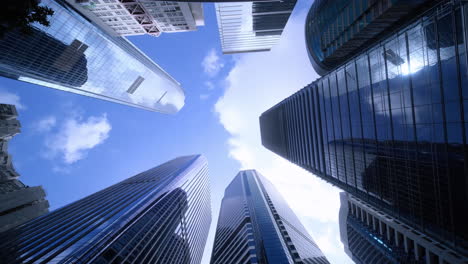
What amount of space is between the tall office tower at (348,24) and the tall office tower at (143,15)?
37.6m

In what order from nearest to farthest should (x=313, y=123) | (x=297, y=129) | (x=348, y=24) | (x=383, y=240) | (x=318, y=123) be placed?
1. (x=348, y=24)
2. (x=318, y=123)
3. (x=313, y=123)
4. (x=383, y=240)
5. (x=297, y=129)

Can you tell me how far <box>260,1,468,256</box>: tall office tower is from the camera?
19.1m

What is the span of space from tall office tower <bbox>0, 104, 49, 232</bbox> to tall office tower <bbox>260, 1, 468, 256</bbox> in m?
105

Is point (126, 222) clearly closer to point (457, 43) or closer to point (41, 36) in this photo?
point (41, 36)

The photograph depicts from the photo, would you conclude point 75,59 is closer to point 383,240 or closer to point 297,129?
point 297,129

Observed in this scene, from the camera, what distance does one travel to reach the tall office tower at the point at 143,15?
2598 inches

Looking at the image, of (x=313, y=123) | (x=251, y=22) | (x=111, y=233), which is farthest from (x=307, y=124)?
(x=111, y=233)

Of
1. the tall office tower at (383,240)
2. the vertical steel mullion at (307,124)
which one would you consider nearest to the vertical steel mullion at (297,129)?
the vertical steel mullion at (307,124)

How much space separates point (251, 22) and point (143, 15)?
36.4m

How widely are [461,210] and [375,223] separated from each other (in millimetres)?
63855

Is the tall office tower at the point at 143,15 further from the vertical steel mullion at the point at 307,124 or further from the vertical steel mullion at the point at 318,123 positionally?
the vertical steel mullion at the point at 318,123

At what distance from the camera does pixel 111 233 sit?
51.1 m

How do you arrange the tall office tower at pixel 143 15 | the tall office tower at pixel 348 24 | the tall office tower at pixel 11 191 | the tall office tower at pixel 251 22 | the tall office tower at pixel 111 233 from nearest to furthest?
1. the tall office tower at pixel 348 24
2. the tall office tower at pixel 111 233
3. the tall office tower at pixel 143 15
4. the tall office tower at pixel 251 22
5. the tall office tower at pixel 11 191

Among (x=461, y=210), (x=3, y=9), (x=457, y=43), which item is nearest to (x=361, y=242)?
(x=461, y=210)
